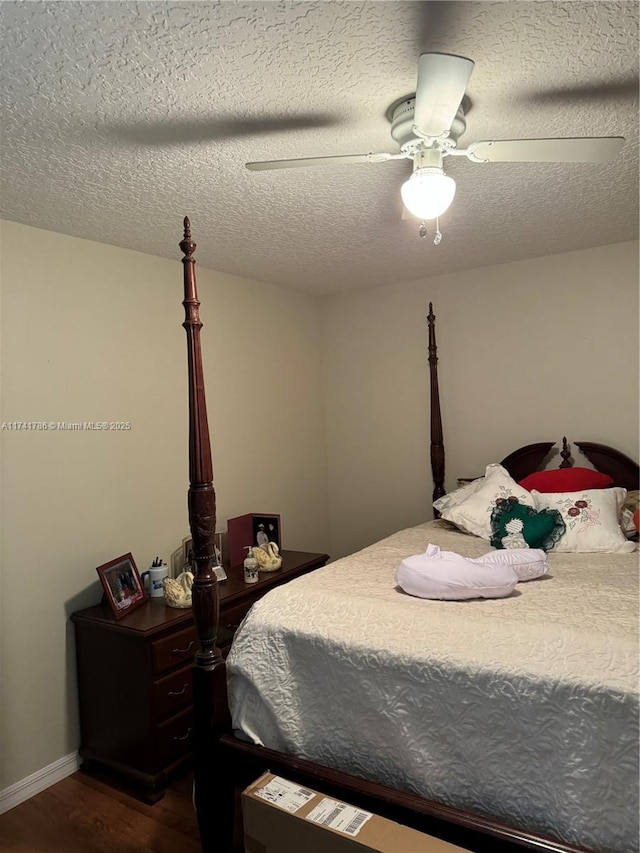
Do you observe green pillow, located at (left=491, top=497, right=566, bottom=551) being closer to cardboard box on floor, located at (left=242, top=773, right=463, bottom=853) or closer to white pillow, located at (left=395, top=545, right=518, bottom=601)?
white pillow, located at (left=395, top=545, right=518, bottom=601)

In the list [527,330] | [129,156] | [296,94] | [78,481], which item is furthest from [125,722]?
[527,330]

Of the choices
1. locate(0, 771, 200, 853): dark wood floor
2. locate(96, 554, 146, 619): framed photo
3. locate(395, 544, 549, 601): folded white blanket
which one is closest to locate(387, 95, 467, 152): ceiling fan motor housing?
locate(395, 544, 549, 601): folded white blanket

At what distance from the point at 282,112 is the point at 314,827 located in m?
1.94

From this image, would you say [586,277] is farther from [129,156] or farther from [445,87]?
[129,156]

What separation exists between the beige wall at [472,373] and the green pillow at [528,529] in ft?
2.95

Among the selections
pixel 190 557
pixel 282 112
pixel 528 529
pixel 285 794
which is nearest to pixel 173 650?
pixel 190 557

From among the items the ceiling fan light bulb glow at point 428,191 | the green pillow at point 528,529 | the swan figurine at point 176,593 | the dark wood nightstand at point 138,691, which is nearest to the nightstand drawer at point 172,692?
the dark wood nightstand at point 138,691

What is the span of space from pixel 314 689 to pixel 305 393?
8.90 feet

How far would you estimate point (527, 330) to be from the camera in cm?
360

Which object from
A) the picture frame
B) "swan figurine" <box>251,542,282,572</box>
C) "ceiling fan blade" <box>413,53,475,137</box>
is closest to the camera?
"ceiling fan blade" <box>413,53,475,137</box>

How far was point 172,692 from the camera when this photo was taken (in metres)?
2.46

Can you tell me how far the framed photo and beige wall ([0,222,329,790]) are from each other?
0.48 feet

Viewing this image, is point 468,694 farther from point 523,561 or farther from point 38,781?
point 38,781

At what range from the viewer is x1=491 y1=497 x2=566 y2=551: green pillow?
8.86 ft
